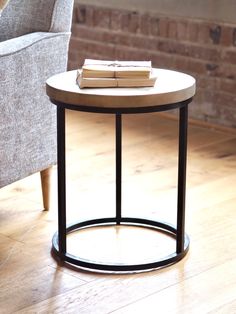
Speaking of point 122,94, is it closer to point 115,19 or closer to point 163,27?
point 163,27

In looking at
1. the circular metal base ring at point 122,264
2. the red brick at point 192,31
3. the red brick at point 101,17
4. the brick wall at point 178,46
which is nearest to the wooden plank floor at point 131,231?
the circular metal base ring at point 122,264

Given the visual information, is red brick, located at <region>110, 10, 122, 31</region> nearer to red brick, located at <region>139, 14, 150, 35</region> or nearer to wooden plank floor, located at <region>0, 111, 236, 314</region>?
red brick, located at <region>139, 14, 150, 35</region>

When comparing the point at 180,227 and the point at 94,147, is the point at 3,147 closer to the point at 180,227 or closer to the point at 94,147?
the point at 180,227

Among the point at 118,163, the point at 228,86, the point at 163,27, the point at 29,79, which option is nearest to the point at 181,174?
the point at 118,163

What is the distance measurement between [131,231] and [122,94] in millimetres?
624

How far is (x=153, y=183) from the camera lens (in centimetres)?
297

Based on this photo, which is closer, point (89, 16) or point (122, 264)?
A: point (122, 264)

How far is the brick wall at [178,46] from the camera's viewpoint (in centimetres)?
363

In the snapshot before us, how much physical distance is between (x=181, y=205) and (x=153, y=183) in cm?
74

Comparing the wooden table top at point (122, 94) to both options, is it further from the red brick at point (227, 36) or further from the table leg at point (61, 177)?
the red brick at point (227, 36)

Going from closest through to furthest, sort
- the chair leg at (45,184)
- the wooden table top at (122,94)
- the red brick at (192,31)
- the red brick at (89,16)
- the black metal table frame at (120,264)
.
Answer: the wooden table top at (122,94) → the black metal table frame at (120,264) → the chair leg at (45,184) → the red brick at (192,31) → the red brick at (89,16)

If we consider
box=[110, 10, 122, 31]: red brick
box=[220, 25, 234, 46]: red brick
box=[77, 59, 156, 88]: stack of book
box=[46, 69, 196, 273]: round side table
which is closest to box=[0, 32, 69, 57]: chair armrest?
box=[46, 69, 196, 273]: round side table

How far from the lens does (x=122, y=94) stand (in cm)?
202

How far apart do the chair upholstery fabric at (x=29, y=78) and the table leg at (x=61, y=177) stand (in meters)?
0.27
